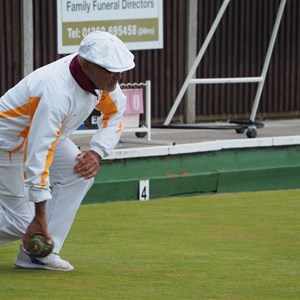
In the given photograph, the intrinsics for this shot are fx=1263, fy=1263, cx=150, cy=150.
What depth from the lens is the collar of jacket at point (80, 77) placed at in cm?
630

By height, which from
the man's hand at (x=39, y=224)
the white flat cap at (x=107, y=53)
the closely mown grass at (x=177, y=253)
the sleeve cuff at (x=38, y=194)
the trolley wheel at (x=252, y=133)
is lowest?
the trolley wheel at (x=252, y=133)

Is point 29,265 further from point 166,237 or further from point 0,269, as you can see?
point 166,237

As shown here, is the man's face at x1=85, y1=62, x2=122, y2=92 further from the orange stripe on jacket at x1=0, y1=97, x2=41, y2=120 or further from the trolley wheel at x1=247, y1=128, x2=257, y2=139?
the trolley wheel at x1=247, y1=128, x2=257, y2=139

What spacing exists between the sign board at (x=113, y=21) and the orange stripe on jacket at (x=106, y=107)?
6.33m

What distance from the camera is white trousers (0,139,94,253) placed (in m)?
6.57

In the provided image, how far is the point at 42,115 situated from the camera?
20.1 ft

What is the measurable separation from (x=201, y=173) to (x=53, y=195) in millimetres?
4989

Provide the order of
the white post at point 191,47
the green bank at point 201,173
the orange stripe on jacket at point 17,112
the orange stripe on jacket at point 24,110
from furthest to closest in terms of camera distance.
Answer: the white post at point 191,47, the green bank at point 201,173, the orange stripe on jacket at point 17,112, the orange stripe on jacket at point 24,110

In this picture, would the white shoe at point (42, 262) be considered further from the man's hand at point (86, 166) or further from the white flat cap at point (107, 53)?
the white flat cap at point (107, 53)

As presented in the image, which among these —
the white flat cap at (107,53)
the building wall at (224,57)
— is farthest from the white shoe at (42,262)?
the building wall at (224,57)

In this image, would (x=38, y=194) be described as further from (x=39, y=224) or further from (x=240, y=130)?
(x=240, y=130)

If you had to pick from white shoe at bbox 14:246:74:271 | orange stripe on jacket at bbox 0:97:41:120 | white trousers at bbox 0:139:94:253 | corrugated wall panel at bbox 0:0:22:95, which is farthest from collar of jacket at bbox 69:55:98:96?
corrugated wall panel at bbox 0:0:22:95

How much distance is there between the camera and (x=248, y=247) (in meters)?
7.87

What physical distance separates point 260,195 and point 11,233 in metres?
4.42
